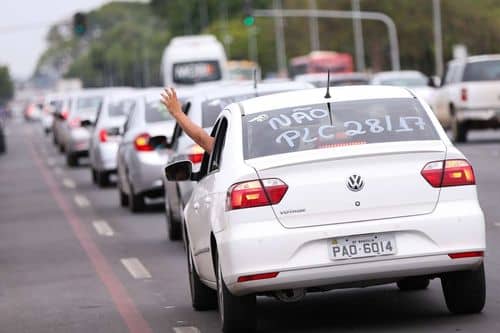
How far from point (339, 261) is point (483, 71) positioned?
91.0 ft

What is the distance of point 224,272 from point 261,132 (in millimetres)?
943

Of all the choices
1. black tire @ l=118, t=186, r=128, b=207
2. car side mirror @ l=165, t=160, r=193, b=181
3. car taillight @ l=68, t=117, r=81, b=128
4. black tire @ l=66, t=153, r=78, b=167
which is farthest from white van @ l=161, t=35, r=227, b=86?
car side mirror @ l=165, t=160, r=193, b=181

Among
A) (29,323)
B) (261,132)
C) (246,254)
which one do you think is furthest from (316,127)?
(29,323)

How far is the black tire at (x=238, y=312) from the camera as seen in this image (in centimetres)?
977

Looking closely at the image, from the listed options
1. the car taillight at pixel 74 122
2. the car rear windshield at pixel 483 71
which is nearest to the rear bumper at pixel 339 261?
the car rear windshield at pixel 483 71

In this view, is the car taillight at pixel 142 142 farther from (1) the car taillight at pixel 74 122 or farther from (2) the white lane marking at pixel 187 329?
(1) the car taillight at pixel 74 122

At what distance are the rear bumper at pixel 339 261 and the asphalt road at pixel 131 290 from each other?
1.64 ft

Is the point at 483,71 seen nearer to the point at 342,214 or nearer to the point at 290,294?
the point at 290,294

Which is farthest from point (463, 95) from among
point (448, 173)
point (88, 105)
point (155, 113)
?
point (448, 173)

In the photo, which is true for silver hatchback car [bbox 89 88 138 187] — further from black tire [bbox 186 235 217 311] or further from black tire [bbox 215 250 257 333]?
black tire [bbox 215 250 257 333]

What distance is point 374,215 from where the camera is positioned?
9.36m

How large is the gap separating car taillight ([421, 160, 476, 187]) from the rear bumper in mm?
129

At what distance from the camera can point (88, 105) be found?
41344 millimetres

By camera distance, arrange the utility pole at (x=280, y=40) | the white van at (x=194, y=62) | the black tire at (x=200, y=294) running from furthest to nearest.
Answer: the utility pole at (x=280, y=40), the white van at (x=194, y=62), the black tire at (x=200, y=294)
